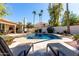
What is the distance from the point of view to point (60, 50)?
542cm

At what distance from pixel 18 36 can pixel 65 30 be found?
1.39 meters

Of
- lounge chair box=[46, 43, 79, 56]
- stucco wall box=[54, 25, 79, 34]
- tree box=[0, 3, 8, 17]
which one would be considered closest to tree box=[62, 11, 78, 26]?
stucco wall box=[54, 25, 79, 34]

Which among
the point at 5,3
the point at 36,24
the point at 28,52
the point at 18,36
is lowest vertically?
the point at 28,52

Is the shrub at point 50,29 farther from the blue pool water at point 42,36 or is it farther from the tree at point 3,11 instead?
the tree at point 3,11

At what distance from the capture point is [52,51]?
5.38 meters

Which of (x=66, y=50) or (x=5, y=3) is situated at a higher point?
(x=5, y=3)

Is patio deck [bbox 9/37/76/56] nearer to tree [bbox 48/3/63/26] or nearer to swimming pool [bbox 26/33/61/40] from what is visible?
swimming pool [bbox 26/33/61/40]

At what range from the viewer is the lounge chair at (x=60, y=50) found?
209 inches

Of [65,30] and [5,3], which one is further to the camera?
[65,30]

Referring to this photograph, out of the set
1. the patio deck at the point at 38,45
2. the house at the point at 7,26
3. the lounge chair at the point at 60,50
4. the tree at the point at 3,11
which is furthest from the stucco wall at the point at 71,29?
the tree at the point at 3,11

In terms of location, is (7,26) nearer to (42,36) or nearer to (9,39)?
(9,39)

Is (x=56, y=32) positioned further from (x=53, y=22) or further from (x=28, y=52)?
(x=28, y=52)

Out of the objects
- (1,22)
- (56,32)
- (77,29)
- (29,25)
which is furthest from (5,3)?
(77,29)

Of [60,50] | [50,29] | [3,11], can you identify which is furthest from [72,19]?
[3,11]
